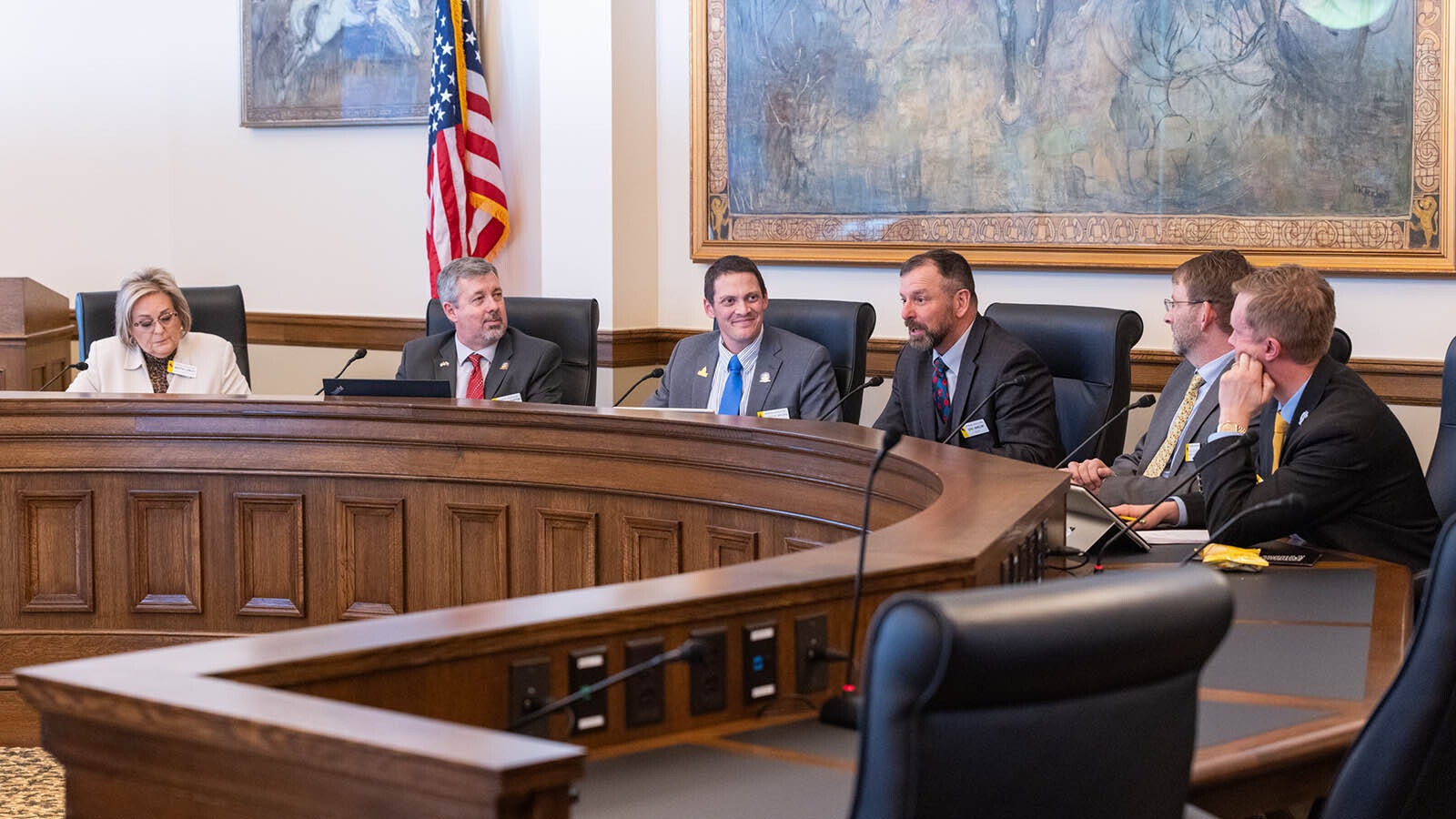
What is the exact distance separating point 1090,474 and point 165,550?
93.0 inches

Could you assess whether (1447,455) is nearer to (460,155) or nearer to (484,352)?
(484,352)

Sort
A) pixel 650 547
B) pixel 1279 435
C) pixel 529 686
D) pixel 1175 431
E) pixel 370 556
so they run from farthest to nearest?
pixel 370 556 → pixel 1175 431 → pixel 650 547 → pixel 1279 435 → pixel 529 686

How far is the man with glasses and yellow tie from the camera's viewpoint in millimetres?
3041

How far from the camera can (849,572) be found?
73.9 inches

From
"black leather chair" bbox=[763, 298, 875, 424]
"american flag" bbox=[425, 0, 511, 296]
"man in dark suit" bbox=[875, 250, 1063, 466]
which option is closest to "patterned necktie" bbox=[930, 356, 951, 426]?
"man in dark suit" bbox=[875, 250, 1063, 466]

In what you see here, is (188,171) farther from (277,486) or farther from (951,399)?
(951,399)

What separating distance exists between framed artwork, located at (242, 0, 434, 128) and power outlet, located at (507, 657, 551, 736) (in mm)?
5259

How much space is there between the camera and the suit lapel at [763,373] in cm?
457

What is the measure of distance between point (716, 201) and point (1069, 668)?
16.1 ft

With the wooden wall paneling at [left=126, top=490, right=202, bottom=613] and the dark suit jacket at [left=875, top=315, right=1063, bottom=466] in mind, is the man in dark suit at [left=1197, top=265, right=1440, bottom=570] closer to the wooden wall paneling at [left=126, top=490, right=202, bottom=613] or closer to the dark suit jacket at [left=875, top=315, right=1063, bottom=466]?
the dark suit jacket at [left=875, top=315, right=1063, bottom=466]

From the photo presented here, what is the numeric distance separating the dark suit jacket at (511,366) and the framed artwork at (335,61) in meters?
1.83

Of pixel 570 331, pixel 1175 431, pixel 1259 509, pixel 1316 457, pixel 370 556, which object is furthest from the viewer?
pixel 570 331

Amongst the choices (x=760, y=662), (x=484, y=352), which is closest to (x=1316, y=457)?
(x=760, y=662)

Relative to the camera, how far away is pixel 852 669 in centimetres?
190
